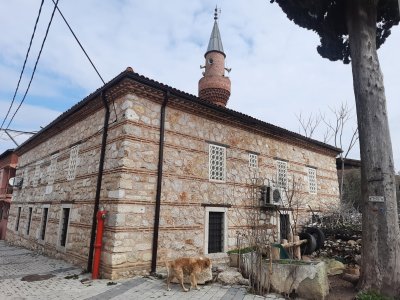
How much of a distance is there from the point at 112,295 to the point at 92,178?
12.3ft

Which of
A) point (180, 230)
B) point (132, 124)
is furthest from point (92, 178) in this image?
point (180, 230)

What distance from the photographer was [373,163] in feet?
19.9

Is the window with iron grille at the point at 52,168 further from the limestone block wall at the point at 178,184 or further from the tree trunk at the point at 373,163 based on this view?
the tree trunk at the point at 373,163

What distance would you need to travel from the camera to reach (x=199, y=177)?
859 centimetres

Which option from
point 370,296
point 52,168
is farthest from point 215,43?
point 370,296

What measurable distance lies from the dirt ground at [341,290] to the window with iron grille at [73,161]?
8.27 metres

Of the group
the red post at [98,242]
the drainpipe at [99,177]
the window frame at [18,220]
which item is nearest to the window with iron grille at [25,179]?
the window frame at [18,220]

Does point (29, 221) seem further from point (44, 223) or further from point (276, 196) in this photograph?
point (276, 196)

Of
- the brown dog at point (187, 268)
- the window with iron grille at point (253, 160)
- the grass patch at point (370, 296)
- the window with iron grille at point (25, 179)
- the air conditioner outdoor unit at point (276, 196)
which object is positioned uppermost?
the window with iron grille at point (253, 160)

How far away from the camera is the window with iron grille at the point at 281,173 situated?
1139 cm

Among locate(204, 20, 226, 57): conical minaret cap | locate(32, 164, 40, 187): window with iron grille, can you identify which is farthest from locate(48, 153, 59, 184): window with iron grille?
locate(204, 20, 226, 57): conical minaret cap

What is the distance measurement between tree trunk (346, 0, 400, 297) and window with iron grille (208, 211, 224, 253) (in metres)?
4.05

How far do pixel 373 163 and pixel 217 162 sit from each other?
4581mm

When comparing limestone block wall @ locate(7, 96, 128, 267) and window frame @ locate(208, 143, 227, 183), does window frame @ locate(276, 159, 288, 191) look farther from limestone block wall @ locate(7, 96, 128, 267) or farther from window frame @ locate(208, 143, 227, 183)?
limestone block wall @ locate(7, 96, 128, 267)
